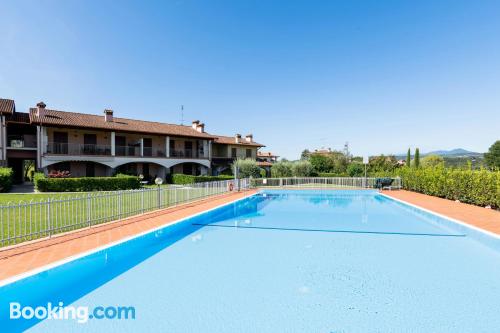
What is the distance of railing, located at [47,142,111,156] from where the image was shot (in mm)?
21153

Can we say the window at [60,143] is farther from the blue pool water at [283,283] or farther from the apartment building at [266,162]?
the apartment building at [266,162]

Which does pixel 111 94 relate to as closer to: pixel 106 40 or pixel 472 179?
pixel 106 40

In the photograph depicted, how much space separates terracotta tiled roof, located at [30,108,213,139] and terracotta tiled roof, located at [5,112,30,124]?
76cm

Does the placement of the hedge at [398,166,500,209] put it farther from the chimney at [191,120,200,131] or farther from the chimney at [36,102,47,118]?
the chimney at [36,102,47,118]

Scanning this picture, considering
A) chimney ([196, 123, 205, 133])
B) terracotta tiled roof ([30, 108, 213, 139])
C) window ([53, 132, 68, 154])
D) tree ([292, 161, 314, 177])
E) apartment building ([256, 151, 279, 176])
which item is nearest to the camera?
window ([53, 132, 68, 154])

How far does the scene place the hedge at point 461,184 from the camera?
38.9ft

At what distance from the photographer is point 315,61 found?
21.3m

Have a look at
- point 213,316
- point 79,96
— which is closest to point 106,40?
point 79,96

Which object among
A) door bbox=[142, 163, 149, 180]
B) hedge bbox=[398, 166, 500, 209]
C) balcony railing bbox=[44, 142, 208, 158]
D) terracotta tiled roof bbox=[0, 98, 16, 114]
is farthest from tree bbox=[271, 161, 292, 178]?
terracotta tiled roof bbox=[0, 98, 16, 114]

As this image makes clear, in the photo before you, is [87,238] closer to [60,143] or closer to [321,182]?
[60,143]

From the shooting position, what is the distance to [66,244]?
6176mm

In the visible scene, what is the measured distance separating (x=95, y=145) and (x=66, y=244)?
65.8 ft

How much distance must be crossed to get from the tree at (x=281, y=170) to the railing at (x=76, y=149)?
17412 millimetres

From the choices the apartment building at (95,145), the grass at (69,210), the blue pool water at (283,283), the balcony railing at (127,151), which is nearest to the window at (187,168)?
the apartment building at (95,145)
